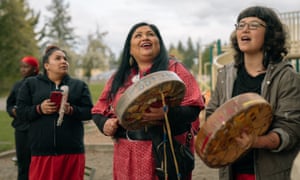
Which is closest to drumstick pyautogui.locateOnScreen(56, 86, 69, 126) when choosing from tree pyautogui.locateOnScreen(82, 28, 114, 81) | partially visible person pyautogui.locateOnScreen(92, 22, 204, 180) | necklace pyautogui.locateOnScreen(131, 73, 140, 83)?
partially visible person pyautogui.locateOnScreen(92, 22, 204, 180)

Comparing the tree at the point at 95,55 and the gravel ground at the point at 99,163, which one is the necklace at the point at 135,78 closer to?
the gravel ground at the point at 99,163

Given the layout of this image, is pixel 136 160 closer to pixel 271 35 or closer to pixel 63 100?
pixel 271 35

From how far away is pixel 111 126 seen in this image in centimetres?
296

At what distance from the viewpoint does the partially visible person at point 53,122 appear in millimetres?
4160

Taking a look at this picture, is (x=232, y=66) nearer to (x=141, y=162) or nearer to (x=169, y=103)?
(x=169, y=103)

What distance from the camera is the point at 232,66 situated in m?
2.73

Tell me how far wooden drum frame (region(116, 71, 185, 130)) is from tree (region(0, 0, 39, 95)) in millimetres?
33957

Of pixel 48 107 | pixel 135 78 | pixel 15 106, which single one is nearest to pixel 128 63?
pixel 135 78

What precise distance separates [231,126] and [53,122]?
2487mm

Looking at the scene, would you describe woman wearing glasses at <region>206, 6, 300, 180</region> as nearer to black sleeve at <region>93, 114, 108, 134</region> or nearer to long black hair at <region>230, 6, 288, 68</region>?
long black hair at <region>230, 6, 288, 68</region>

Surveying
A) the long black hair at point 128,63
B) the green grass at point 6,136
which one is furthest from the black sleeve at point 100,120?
the green grass at point 6,136

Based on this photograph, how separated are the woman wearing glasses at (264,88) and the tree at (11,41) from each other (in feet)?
112

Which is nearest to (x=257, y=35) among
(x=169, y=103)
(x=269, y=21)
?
(x=269, y=21)

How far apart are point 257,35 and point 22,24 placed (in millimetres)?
35935
